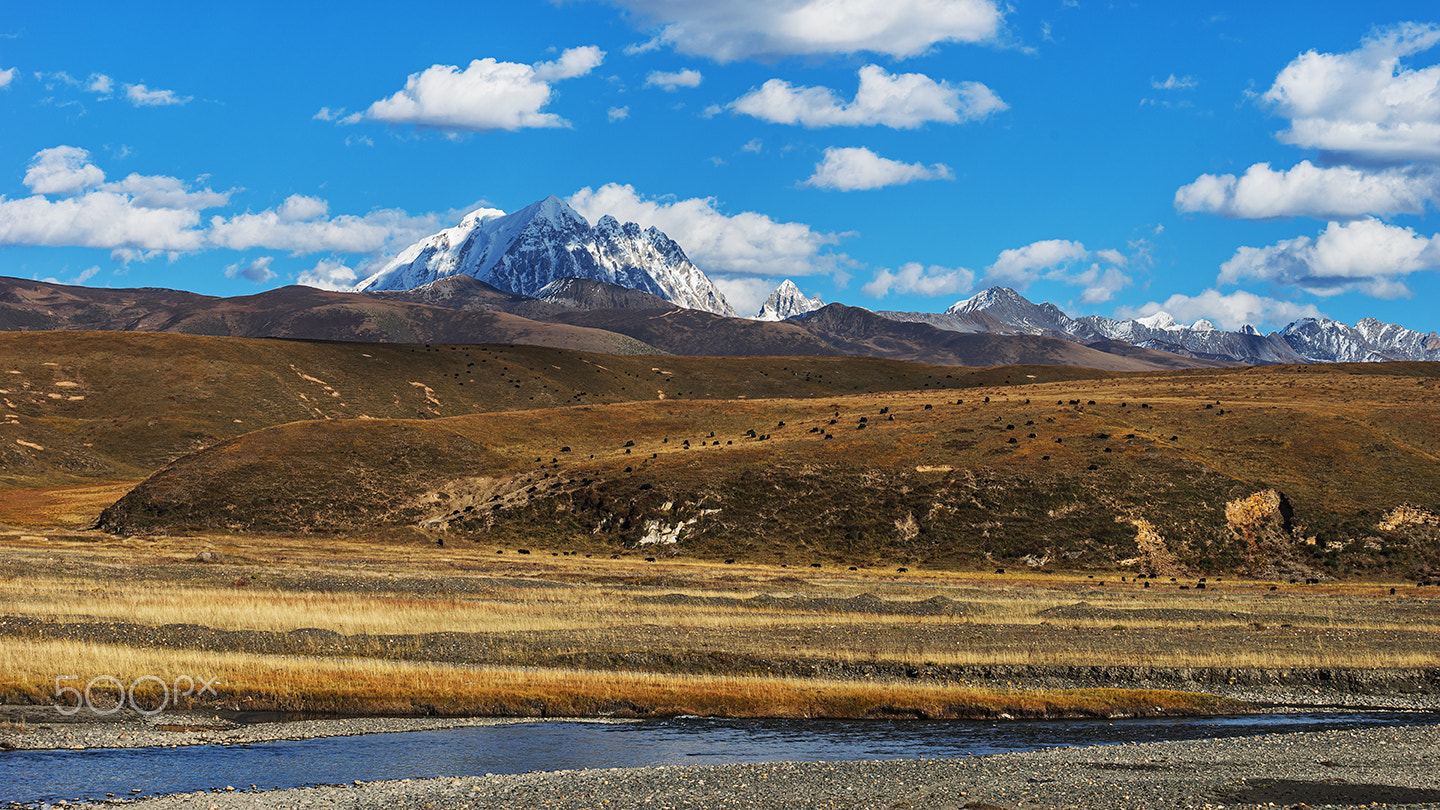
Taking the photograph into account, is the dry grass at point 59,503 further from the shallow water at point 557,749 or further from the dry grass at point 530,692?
the shallow water at point 557,749

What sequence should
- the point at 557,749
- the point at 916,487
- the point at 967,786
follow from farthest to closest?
the point at 916,487 < the point at 557,749 < the point at 967,786

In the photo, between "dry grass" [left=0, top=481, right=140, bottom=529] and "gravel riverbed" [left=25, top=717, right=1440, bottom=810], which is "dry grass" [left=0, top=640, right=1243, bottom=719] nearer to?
"gravel riverbed" [left=25, top=717, right=1440, bottom=810]

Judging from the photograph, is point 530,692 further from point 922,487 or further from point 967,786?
point 922,487

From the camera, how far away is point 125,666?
36.6 m

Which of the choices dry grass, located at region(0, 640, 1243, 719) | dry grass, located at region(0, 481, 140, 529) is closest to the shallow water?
Answer: dry grass, located at region(0, 640, 1243, 719)

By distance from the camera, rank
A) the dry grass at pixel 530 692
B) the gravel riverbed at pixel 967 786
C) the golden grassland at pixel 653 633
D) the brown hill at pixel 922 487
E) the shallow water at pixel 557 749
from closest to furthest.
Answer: the gravel riverbed at pixel 967 786 → the shallow water at pixel 557 749 → the dry grass at pixel 530 692 → the golden grassland at pixel 653 633 → the brown hill at pixel 922 487

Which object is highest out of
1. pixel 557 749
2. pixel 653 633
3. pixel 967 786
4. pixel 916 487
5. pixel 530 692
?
pixel 916 487

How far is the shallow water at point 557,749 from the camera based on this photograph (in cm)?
2639

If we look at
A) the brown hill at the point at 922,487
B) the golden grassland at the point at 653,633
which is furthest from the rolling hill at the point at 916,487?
the golden grassland at the point at 653,633

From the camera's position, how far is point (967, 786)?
2630 centimetres

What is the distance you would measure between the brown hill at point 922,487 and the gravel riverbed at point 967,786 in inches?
2492

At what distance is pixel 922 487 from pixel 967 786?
78.8 meters

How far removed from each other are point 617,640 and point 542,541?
58.8 m

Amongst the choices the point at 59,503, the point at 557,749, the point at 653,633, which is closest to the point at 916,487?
the point at 653,633
